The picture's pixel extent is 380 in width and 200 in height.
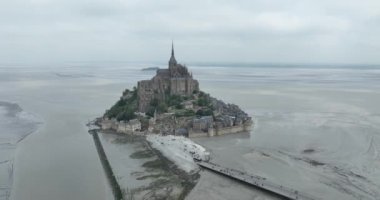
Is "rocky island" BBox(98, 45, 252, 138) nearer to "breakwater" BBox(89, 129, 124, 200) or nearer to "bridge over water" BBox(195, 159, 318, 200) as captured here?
"breakwater" BBox(89, 129, 124, 200)

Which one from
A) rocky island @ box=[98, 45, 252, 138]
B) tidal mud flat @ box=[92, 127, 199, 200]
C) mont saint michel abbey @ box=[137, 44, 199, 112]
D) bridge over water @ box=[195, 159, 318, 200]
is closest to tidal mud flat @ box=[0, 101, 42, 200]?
tidal mud flat @ box=[92, 127, 199, 200]

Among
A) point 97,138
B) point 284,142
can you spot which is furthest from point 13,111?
point 284,142

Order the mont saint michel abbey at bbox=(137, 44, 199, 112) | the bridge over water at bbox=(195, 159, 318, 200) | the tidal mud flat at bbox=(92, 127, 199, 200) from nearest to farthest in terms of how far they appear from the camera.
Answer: the bridge over water at bbox=(195, 159, 318, 200) → the tidal mud flat at bbox=(92, 127, 199, 200) → the mont saint michel abbey at bbox=(137, 44, 199, 112)

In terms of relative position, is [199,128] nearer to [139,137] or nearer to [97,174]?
[139,137]

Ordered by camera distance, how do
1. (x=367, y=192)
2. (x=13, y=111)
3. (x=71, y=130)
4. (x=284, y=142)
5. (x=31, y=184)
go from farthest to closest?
(x=13, y=111), (x=71, y=130), (x=284, y=142), (x=31, y=184), (x=367, y=192)

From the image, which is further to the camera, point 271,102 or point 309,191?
point 271,102

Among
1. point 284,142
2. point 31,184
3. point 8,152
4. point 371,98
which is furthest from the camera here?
point 371,98

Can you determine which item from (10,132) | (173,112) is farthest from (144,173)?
(10,132)
